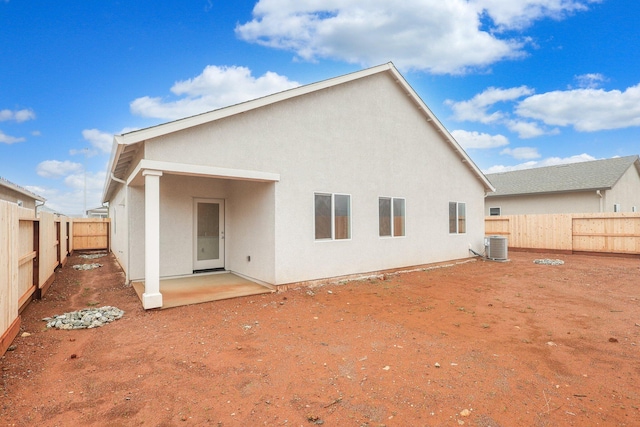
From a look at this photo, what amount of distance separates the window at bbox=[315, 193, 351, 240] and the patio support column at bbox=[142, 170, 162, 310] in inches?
150

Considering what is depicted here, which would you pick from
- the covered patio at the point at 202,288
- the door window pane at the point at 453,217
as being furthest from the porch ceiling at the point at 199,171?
the door window pane at the point at 453,217

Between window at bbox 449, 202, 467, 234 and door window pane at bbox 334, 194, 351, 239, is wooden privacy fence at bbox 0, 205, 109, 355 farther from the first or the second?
window at bbox 449, 202, 467, 234

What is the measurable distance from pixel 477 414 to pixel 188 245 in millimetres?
8475

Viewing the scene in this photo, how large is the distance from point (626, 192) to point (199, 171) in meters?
26.4

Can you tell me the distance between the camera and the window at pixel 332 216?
8422 millimetres

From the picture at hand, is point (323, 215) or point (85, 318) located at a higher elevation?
point (323, 215)

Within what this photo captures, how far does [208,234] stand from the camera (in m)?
9.75

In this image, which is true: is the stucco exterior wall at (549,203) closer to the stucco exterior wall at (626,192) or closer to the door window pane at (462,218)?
the stucco exterior wall at (626,192)

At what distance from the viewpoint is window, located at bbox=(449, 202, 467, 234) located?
12.5 m

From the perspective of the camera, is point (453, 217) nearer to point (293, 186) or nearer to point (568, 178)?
point (293, 186)

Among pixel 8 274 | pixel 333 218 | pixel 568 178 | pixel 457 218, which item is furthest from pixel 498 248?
pixel 8 274

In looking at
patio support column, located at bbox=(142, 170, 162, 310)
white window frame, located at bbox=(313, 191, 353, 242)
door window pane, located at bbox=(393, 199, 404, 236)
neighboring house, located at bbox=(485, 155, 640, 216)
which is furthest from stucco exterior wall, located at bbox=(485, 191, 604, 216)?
patio support column, located at bbox=(142, 170, 162, 310)

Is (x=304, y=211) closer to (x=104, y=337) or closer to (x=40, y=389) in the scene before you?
(x=104, y=337)

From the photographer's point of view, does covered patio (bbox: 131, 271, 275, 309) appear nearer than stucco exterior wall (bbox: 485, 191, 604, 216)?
Yes
